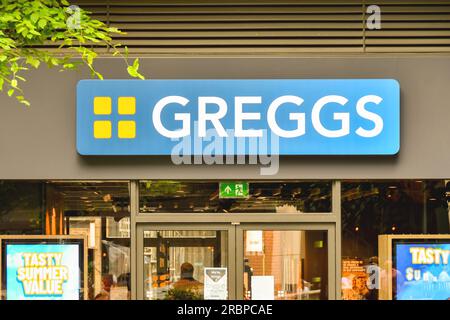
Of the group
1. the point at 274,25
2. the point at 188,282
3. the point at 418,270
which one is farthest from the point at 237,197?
the point at 418,270

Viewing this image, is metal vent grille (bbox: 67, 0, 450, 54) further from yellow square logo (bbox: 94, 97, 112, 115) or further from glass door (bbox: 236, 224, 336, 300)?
glass door (bbox: 236, 224, 336, 300)

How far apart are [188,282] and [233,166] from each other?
1.47 m

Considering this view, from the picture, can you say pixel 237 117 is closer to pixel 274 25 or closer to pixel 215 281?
pixel 274 25

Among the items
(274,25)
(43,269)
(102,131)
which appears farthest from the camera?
(274,25)

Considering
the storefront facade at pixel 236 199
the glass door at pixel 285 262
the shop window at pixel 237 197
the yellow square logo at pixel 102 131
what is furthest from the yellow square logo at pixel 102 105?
the glass door at pixel 285 262

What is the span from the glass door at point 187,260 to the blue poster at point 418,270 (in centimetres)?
199

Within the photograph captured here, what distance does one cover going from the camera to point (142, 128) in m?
8.09

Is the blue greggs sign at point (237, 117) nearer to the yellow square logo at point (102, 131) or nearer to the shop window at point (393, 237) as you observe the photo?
the yellow square logo at point (102, 131)

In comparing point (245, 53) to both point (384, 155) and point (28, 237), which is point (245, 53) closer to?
point (384, 155)

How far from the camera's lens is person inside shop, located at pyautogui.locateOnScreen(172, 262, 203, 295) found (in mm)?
8188

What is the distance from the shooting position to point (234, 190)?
8289 mm

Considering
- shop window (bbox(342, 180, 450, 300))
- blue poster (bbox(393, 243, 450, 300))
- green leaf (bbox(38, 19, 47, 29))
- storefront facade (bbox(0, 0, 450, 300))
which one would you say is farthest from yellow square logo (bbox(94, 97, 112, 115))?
blue poster (bbox(393, 243, 450, 300))

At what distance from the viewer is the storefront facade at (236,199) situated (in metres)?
8.21

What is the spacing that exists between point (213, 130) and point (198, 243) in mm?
1339
